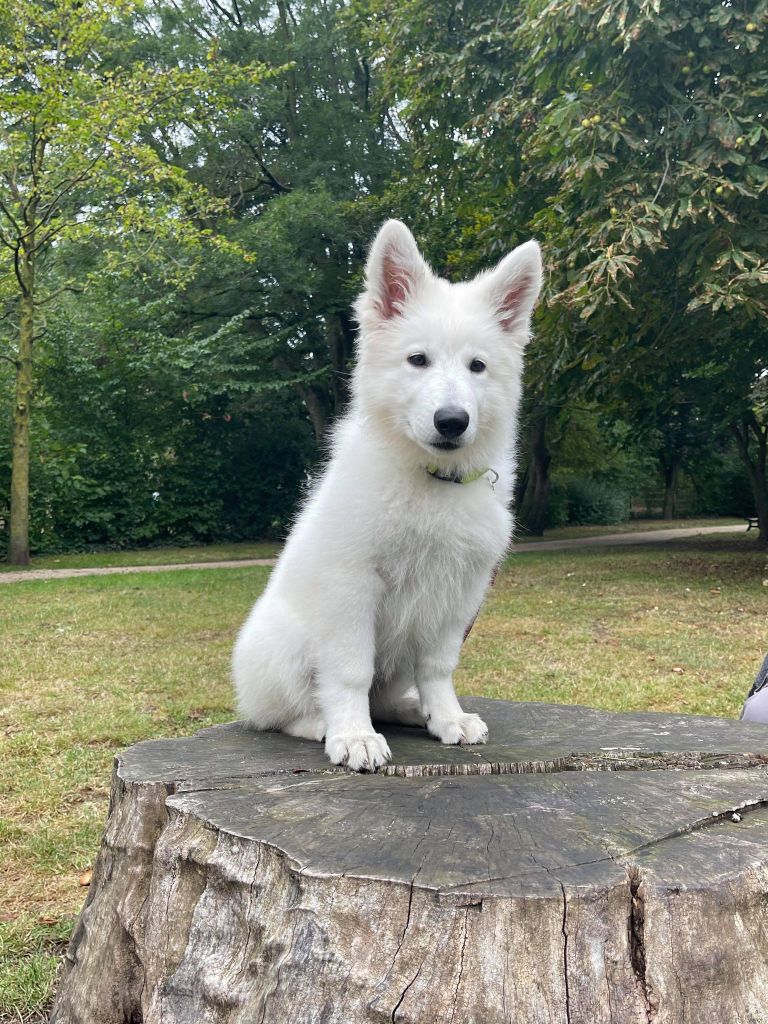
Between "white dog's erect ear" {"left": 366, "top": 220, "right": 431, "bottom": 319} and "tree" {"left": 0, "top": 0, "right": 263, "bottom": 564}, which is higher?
"tree" {"left": 0, "top": 0, "right": 263, "bottom": 564}

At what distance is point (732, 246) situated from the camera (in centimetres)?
969

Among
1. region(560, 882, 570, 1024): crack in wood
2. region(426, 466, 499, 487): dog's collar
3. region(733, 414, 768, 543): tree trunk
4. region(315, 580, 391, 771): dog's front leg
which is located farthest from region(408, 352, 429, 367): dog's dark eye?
region(733, 414, 768, 543): tree trunk

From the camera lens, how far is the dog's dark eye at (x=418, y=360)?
9.33 feet

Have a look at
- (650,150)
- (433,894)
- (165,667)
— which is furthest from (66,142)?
(433,894)

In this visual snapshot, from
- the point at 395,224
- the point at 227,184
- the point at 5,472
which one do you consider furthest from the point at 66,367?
the point at 395,224

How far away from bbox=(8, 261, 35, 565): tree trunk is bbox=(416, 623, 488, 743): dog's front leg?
15.6m

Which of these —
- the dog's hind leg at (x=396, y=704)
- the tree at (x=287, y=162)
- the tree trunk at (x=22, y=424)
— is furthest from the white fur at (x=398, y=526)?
the tree at (x=287, y=162)

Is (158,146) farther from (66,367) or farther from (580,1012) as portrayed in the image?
(580,1012)

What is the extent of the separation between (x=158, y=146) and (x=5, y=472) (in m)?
10.1

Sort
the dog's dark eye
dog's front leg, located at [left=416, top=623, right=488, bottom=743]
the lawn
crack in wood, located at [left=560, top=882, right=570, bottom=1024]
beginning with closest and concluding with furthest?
crack in wood, located at [left=560, top=882, right=570, bottom=1024] → the dog's dark eye → dog's front leg, located at [left=416, top=623, right=488, bottom=743] → the lawn

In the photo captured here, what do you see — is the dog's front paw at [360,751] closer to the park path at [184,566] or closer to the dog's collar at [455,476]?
the dog's collar at [455,476]

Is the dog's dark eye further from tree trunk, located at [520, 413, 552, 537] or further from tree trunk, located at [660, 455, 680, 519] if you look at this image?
tree trunk, located at [660, 455, 680, 519]

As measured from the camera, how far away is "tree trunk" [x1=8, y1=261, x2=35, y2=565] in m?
16.7

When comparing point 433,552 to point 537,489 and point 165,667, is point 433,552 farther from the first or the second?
point 537,489
